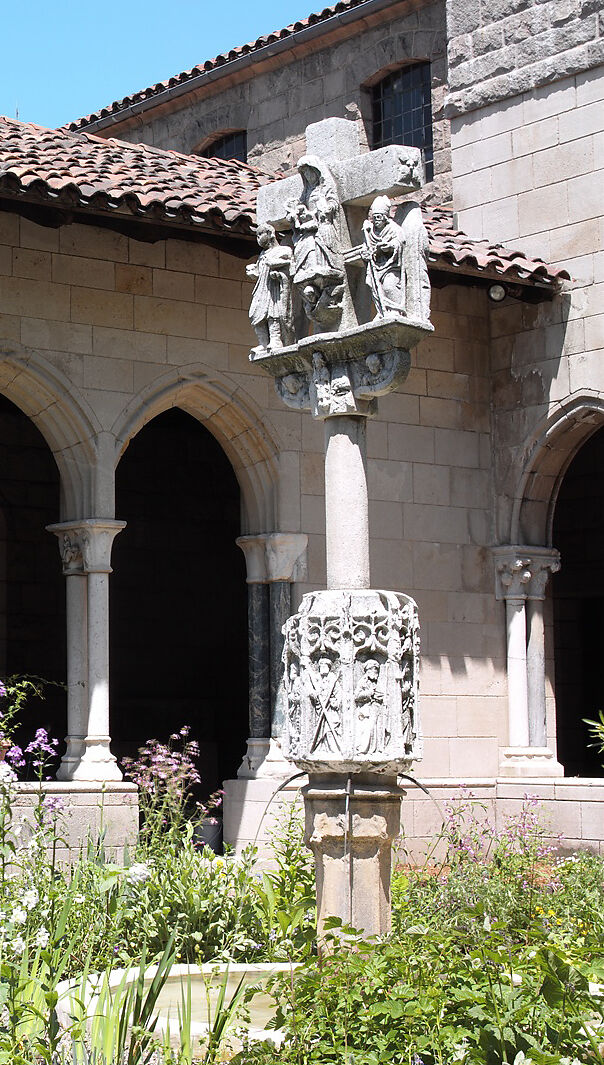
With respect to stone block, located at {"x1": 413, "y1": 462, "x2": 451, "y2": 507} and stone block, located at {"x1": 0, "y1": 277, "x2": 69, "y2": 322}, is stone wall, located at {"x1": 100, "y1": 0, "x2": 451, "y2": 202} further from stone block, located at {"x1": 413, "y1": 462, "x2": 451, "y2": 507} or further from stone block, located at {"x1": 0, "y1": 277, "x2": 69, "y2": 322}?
stone block, located at {"x1": 0, "y1": 277, "x2": 69, "y2": 322}

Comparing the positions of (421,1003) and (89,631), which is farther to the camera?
(89,631)

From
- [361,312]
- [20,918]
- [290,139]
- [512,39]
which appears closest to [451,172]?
[512,39]

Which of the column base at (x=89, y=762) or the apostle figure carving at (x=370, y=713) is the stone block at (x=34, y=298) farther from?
the apostle figure carving at (x=370, y=713)

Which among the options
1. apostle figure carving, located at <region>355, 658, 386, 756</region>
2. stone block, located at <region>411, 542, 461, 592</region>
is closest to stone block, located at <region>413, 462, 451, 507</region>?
stone block, located at <region>411, 542, 461, 592</region>

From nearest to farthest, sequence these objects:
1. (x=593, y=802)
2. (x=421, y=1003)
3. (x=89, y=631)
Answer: (x=421, y=1003), (x=89, y=631), (x=593, y=802)

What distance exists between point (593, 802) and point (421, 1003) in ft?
19.4

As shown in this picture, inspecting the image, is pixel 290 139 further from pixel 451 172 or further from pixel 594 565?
pixel 594 565

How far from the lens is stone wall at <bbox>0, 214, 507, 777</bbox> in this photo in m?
9.34

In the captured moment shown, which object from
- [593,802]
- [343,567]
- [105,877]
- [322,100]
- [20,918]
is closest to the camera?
[20,918]

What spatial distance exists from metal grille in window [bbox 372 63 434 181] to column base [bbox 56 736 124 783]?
19.4 ft

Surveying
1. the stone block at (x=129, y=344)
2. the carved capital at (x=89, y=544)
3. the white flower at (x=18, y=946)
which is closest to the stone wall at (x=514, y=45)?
the stone block at (x=129, y=344)

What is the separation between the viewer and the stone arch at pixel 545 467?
1080 cm

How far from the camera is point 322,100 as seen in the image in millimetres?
13992

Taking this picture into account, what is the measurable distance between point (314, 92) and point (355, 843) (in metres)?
9.74
